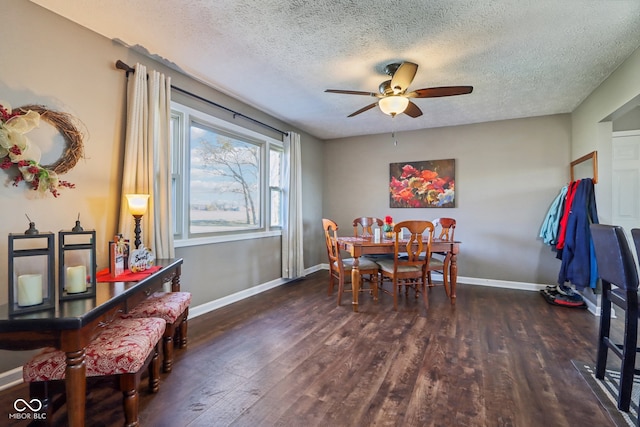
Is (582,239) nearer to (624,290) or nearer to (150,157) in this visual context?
(624,290)

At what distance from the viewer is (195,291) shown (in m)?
3.25

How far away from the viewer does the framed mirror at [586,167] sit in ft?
10.9

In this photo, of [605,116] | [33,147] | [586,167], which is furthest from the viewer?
[586,167]

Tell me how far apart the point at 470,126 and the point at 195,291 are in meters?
4.66

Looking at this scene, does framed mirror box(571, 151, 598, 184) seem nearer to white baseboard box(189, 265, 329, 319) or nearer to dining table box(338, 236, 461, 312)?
dining table box(338, 236, 461, 312)

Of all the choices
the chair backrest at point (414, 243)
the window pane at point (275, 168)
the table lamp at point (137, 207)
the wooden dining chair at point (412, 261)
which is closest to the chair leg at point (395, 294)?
the wooden dining chair at point (412, 261)

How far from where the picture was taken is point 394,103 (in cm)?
287

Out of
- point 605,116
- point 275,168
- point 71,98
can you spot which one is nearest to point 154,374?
point 71,98

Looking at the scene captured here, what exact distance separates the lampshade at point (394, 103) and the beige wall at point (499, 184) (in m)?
2.37

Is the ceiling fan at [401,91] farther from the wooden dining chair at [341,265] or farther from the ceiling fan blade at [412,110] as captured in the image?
the wooden dining chair at [341,265]

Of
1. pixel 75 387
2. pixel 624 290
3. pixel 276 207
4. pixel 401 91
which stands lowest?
pixel 75 387

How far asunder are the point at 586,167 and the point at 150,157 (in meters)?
5.00

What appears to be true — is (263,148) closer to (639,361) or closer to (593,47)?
(593,47)

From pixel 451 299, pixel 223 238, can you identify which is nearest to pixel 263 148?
pixel 223 238
